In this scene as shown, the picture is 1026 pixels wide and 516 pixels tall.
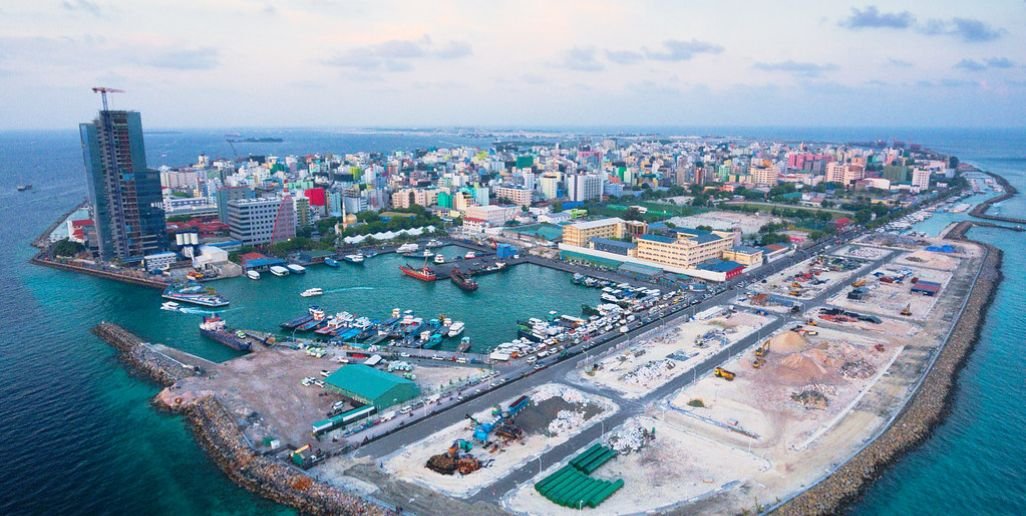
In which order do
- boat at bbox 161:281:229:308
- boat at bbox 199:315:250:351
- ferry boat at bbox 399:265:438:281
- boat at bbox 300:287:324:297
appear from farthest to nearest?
ferry boat at bbox 399:265:438:281 → boat at bbox 300:287:324:297 → boat at bbox 161:281:229:308 → boat at bbox 199:315:250:351

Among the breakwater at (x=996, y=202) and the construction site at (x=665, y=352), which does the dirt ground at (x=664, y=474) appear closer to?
the construction site at (x=665, y=352)

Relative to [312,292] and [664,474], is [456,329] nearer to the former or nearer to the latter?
[312,292]

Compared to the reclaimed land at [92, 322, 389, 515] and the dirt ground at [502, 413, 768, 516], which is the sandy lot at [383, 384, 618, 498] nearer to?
the dirt ground at [502, 413, 768, 516]

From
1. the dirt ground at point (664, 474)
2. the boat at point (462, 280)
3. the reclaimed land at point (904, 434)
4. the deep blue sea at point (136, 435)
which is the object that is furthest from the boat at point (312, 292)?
the reclaimed land at point (904, 434)

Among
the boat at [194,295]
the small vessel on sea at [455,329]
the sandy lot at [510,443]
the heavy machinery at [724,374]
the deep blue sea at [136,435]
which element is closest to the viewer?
the deep blue sea at [136,435]

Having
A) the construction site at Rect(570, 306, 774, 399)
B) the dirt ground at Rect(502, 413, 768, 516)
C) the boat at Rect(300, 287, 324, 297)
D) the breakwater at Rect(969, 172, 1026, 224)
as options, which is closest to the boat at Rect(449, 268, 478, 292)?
the boat at Rect(300, 287, 324, 297)

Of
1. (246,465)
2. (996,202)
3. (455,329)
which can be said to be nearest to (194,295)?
(455,329)

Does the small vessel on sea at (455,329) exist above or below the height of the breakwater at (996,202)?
below
